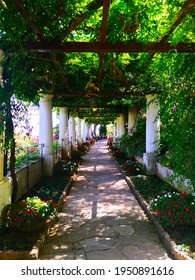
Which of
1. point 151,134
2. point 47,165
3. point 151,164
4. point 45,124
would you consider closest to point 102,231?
point 47,165

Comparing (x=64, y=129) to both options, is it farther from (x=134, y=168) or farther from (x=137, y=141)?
(x=134, y=168)

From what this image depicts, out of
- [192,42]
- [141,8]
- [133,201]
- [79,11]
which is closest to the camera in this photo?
[141,8]

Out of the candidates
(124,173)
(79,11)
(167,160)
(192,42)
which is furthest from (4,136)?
(124,173)

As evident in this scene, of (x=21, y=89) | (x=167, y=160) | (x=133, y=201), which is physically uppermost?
(x=21, y=89)

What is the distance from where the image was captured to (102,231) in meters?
6.25

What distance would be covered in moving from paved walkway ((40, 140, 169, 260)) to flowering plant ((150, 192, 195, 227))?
16.0 inches

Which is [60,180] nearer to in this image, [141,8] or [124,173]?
[124,173]

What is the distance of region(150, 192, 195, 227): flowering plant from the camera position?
5.71 meters

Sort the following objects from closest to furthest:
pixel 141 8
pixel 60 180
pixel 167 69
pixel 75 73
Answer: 1. pixel 141 8
2. pixel 167 69
3. pixel 75 73
4. pixel 60 180

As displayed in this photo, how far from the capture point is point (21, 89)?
6.36 meters

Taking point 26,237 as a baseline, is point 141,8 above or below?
above

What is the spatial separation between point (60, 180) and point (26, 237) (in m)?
5.79

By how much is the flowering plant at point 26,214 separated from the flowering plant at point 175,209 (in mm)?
2036

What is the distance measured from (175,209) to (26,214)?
2.59 metres
